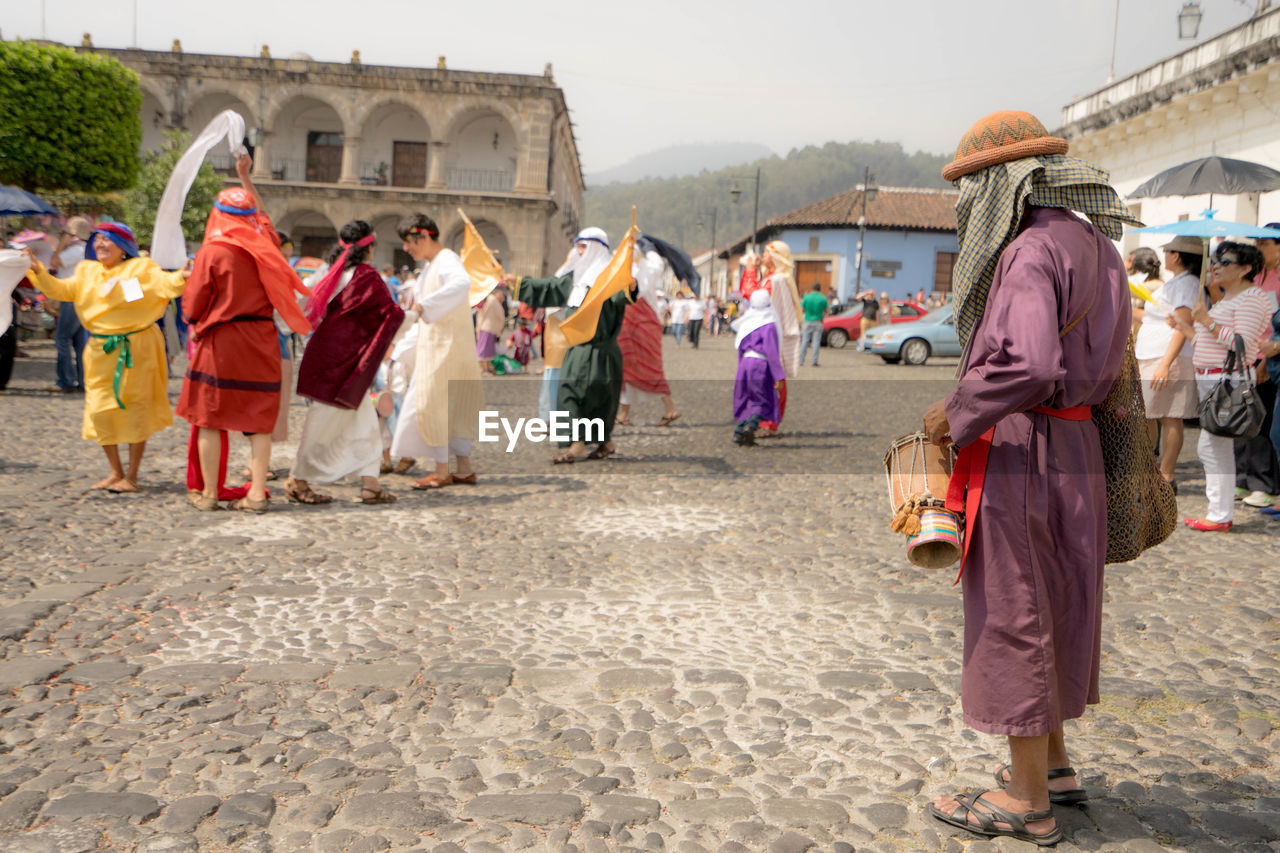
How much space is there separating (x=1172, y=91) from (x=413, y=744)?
19862 millimetres

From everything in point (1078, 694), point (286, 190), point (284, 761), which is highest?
point (286, 190)

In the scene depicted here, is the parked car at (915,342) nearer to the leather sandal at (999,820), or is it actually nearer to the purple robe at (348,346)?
the purple robe at (348,346)

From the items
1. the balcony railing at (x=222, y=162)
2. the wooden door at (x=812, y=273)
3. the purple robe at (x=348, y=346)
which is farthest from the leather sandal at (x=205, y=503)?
the wooden door at (x=812, y=273)

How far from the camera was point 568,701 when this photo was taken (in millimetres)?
3693

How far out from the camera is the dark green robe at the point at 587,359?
8.86 metres

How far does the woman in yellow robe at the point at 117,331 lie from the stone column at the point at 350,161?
3526 cm

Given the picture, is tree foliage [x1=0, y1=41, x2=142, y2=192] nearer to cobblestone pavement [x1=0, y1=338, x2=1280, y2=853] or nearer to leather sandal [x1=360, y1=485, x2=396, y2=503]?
cobblestone pavement [x1=0, y1=338, x2=1280, y2=853]

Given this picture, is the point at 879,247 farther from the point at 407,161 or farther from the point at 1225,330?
the point at 1225,330

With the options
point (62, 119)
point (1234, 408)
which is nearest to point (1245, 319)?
point (1234, 408)

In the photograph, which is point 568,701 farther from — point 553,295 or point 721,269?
point 721,269

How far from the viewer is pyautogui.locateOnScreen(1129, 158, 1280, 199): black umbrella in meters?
9.81

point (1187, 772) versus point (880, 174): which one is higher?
point (880, 174)

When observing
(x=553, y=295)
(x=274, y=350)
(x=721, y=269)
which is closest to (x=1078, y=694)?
(x=274, y=350)

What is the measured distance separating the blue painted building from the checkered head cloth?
146 feet
